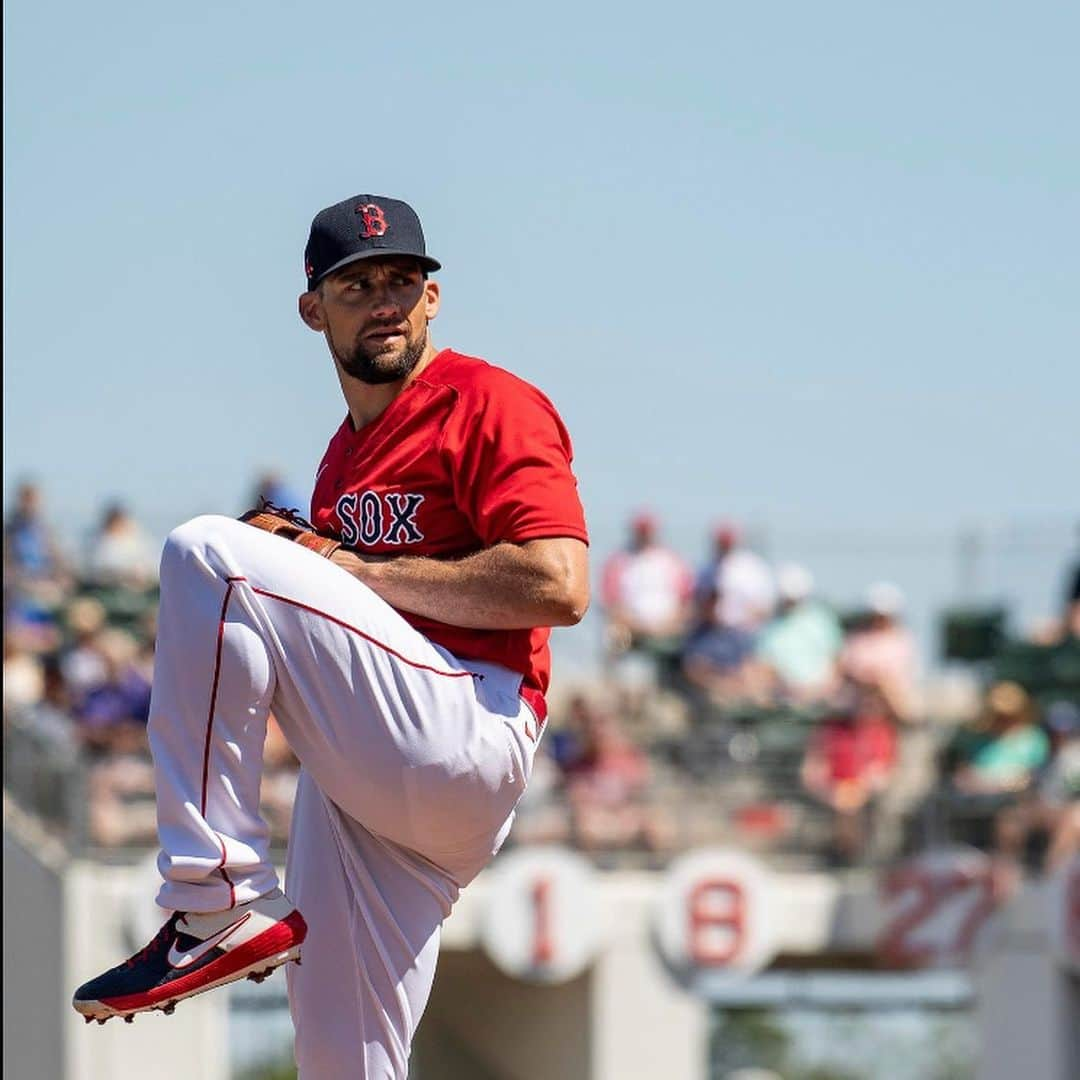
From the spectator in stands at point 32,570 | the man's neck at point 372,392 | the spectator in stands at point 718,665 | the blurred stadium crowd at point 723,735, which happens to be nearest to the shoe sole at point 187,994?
the man's neck at point 372,392

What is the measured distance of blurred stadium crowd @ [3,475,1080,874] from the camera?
42.9 ft

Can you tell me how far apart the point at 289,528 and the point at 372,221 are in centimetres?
57

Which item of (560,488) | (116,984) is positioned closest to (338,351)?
(560,488)

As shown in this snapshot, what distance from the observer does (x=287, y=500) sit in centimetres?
1316

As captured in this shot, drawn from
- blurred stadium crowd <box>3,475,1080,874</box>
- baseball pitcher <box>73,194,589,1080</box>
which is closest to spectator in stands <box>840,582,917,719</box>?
blurred stadium crowd <box>3,475,1080,874</box>

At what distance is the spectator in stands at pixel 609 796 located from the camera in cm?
1330

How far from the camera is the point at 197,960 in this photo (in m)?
4.36

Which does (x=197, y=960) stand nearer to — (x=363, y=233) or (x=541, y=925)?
(x=363, y=233)

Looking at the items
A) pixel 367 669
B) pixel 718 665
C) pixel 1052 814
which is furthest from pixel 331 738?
pixel 718 665

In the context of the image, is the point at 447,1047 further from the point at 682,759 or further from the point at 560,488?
the point at 560,488

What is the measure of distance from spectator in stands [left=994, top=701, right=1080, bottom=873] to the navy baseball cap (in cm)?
871

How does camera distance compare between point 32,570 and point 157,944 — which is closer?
point 157,944

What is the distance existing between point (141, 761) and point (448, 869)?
28.0 feet

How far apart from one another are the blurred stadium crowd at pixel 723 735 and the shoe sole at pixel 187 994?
8002 millimetres
